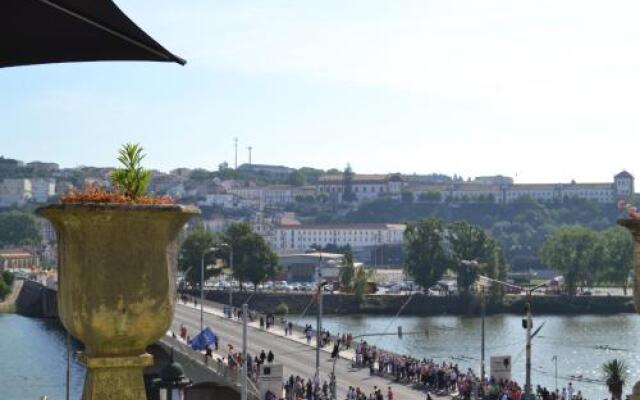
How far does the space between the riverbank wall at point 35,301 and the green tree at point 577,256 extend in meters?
40.4

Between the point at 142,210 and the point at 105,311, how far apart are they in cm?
52

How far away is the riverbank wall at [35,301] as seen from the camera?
80.2 m

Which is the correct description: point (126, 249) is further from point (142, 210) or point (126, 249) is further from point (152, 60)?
point (152, 60)

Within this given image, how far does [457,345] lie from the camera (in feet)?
192

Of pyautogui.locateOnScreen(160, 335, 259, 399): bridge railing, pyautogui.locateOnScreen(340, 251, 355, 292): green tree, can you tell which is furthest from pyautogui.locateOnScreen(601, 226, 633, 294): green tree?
pyautogui.locateOnScreen(160, 335, 259, 399): bridge railing

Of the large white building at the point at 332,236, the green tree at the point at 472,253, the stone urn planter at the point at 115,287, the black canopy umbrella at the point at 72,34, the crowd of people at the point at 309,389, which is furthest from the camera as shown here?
the large white building at the point at 332,236

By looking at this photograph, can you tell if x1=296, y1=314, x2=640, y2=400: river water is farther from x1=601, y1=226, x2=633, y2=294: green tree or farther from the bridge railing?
x1=601, y1=226, x2=633, y2=294: green tree

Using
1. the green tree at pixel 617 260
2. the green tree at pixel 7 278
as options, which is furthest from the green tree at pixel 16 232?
the green tree at pixel 617 260

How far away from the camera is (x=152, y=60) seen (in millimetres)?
5367

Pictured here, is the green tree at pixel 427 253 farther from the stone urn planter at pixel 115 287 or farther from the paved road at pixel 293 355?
the stone urn planter at pixel 115 287

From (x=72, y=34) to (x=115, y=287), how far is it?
1.19 meters

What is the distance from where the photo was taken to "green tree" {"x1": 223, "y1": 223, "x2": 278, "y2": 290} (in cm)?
8706

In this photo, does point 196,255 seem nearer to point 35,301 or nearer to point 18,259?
point 35,301

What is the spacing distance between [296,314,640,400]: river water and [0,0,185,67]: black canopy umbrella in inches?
1329
